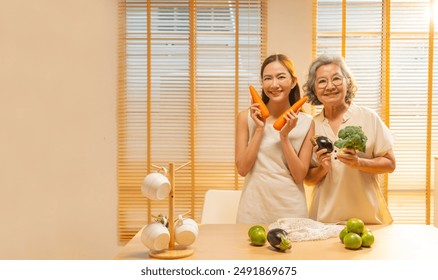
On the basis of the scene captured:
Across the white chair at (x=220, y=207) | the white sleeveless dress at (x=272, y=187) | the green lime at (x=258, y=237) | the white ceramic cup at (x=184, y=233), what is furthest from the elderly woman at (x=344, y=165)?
the white ceramic cup at (x=184, y=233)

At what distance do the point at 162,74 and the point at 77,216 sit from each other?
1337mm

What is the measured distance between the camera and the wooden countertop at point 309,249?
1.83m

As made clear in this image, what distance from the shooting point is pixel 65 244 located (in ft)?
13.3

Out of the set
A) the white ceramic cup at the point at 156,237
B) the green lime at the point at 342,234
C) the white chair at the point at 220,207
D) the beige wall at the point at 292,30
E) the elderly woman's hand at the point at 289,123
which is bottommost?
the white chair at the point at 220,207

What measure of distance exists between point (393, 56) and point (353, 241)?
2.47 metres

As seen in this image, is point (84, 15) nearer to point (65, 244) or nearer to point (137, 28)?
point (137, 28)

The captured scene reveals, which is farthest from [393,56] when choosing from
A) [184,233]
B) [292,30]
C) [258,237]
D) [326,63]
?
[184,233]

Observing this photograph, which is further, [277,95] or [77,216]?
[77,216]

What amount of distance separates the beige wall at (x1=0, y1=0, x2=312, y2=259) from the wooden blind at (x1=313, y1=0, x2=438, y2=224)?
28 cm

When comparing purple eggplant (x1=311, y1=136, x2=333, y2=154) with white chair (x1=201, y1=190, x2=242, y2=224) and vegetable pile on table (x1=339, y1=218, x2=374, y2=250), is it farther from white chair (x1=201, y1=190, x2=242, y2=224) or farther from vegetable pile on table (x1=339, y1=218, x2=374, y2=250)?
white chair (x1=201, y1=190, x2=242, y2=224)

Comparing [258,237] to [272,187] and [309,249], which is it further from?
[272,187]

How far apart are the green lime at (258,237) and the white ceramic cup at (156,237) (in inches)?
13.6

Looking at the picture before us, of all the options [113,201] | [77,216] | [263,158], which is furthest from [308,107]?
[77,216]

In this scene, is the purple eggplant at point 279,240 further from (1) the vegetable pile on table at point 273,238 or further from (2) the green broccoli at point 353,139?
(2) the green broccoli at point 353,139
